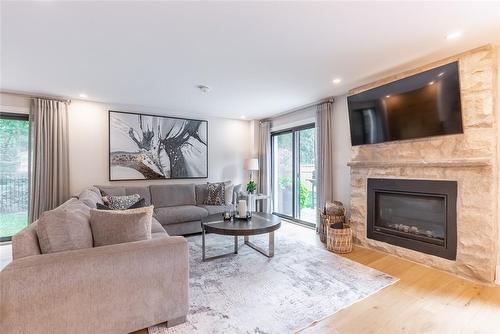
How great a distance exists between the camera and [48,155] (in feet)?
12.4

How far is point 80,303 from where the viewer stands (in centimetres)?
150

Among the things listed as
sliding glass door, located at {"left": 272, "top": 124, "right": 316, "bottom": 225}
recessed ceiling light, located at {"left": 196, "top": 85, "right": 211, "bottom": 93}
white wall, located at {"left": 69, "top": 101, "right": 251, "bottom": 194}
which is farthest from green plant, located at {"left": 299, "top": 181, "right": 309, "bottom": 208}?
recessed ceiling light, located at {"left": 196, "top": 85, "right": 211, "bottom": 93}

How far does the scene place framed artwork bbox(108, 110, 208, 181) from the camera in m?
4.39

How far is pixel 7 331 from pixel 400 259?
11.9 ft

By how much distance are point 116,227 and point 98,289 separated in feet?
1.45

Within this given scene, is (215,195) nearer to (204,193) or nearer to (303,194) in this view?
(204,193)

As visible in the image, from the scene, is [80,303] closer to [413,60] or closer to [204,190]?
[204,190]

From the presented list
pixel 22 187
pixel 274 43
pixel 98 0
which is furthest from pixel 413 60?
pixel 22 187

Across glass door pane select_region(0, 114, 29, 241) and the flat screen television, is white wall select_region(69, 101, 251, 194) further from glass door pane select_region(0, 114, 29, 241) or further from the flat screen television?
the flat screen television

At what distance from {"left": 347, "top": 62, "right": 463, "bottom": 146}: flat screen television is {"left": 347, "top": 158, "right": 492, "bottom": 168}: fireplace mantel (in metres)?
0.29

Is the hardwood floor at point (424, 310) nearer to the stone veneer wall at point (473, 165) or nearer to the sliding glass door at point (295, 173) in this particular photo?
the stone veneer wall at point (473, 165)

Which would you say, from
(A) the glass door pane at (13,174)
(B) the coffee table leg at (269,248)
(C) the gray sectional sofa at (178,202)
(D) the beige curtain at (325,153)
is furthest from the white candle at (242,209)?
(A) the glass door pane at (13,174)

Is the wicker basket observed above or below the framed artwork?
below

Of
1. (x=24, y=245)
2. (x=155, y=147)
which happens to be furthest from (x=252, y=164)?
(x=24, y=245)
